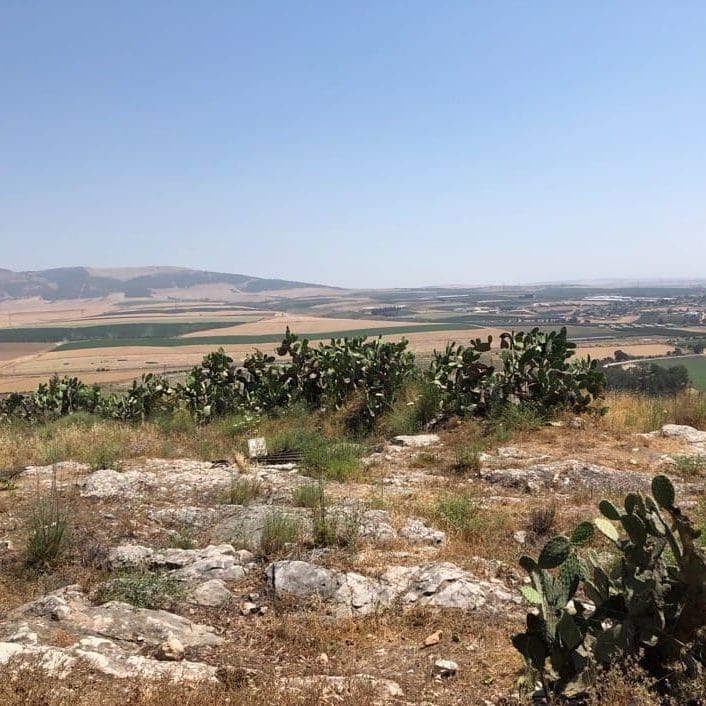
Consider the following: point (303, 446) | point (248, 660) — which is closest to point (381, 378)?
point (303, 446)

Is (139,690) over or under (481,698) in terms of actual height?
over

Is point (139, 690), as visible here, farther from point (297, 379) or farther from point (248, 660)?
point (297, 379)

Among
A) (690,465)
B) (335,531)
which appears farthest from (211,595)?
(690,465)

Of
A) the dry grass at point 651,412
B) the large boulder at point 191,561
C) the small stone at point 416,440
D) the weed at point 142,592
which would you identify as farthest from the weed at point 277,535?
the dry grass at point 651,412

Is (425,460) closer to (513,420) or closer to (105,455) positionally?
(513,420)

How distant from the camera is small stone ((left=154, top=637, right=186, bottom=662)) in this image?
3582mm

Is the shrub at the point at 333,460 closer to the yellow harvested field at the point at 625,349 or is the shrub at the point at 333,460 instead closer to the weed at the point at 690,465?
the weed at the point at 690,465

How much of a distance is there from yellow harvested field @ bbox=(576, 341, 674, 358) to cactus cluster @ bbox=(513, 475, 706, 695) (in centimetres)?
3679

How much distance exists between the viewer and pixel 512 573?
493cm

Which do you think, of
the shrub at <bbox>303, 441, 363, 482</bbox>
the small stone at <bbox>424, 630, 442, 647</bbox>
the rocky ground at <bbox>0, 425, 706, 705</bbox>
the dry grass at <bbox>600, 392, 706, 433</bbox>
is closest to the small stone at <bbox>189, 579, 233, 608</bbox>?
the rocky ground at <bbox>0, 425, 706, 705</bbox>

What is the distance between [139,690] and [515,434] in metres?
7.19

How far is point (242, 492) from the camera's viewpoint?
679 centimetres

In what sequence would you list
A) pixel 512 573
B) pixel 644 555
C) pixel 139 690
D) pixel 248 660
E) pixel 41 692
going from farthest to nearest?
pixel 512 573
pixel 248 660
pixel 644 555
pixel 139 690
pixel 41 692

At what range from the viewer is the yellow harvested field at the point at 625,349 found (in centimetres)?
3897
